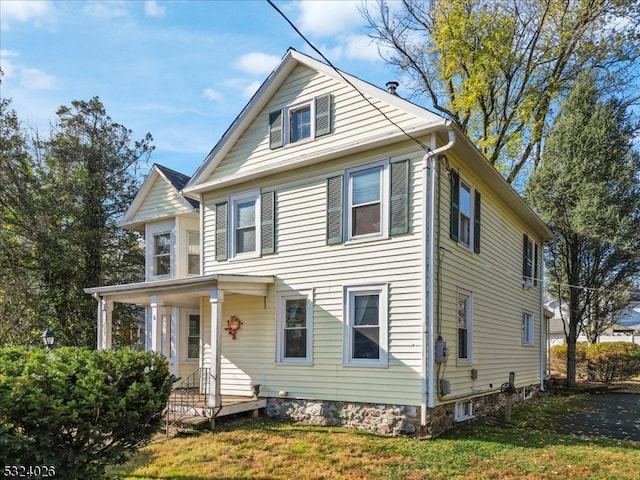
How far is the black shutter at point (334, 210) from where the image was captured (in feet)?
32.2

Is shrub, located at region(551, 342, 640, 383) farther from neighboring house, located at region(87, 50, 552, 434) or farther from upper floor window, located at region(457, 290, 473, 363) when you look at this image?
upper floor window, located at region(457, 290, 473, 363)

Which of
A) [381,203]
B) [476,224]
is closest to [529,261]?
[476,224]

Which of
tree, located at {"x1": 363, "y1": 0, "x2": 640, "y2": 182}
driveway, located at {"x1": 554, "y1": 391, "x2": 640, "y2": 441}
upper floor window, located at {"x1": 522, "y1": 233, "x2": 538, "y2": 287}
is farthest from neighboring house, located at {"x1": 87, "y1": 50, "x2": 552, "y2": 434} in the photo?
tree, located at {"x1": 363, "y1": 0, "x2": 640, "y2": 182}

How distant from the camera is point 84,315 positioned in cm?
1822

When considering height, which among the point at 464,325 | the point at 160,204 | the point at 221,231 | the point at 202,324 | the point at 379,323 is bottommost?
the point at 202,324

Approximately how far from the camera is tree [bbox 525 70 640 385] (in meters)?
17.3

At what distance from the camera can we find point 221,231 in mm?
11805

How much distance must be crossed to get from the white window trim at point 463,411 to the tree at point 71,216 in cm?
1375

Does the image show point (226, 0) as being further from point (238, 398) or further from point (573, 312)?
point (573, 312)

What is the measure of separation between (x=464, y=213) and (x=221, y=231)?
5.53 metres

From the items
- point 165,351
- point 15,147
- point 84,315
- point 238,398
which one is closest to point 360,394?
point 238,398

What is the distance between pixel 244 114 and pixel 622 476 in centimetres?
961

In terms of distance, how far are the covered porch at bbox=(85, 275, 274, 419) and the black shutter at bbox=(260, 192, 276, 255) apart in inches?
28.6

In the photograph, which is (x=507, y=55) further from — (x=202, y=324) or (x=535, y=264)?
(x=202, y=324)
